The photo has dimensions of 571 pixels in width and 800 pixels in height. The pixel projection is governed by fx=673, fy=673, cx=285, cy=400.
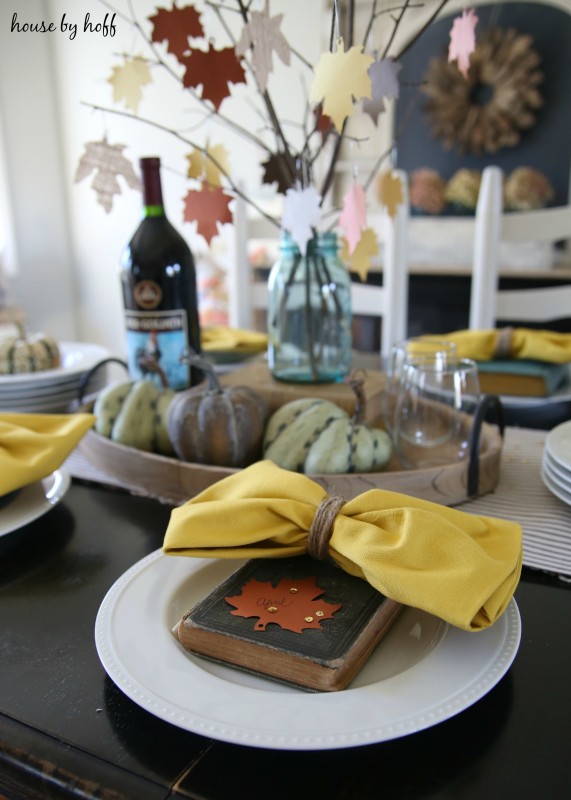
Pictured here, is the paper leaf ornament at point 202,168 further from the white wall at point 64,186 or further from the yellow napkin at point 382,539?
the white wall at point 64,186

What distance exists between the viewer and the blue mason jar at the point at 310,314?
834 mm

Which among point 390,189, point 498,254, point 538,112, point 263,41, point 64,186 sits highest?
point 538,112

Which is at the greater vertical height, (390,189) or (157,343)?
(390,189)

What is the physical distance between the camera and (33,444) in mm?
666

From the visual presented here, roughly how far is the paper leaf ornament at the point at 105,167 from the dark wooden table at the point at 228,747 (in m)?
0.54


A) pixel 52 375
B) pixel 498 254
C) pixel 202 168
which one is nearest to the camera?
pixel 202 168

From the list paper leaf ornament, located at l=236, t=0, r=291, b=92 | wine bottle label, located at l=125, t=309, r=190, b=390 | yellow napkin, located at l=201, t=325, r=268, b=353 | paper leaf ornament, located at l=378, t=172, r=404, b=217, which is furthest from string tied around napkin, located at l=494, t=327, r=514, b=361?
paper leaf ornament, located at l=236, t=0, r=291, b=92

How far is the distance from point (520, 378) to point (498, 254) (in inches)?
20.9

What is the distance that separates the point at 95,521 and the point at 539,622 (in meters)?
0.42

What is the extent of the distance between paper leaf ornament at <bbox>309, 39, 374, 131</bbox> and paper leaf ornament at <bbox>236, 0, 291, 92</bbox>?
5 cm

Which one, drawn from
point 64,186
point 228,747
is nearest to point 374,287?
point 228,747

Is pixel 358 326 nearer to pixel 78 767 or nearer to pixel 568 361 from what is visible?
pixel 568 361

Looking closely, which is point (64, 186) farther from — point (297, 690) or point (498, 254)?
point (297, 690)

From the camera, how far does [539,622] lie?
0.49 meters
